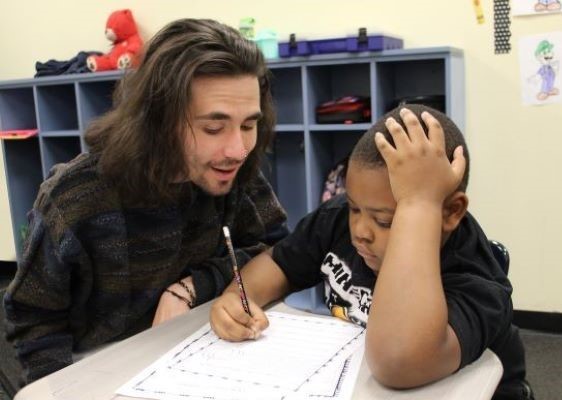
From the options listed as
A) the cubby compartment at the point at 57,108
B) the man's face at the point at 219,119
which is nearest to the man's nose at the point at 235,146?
the man's face at the point at 219,119

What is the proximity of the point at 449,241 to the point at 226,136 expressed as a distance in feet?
1.45

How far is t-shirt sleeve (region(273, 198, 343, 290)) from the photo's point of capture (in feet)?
4.01

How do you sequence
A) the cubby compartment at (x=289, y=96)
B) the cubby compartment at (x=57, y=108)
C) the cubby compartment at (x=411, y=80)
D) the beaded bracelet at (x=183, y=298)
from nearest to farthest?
the beaded bracelet at (x=183, y=298) → the cubby compartment at (x=411, y=80) → the cubby compartment at (x=289, y=96) → the cubby compartment at (x=57, y=108)

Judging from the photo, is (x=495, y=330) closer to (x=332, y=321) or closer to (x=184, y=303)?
(x=332, y=321)

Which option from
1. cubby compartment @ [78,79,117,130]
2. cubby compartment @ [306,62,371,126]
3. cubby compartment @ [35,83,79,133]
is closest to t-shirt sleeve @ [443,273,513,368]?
cubby compartment @ [306,62,371,126]

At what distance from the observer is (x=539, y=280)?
2836mm

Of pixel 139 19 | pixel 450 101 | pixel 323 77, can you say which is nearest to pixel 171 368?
pixel 450 101

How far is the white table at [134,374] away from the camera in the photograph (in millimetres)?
813

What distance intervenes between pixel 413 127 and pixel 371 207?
0.45ft

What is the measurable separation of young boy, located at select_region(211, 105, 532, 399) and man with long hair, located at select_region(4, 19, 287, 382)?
9.9 inches

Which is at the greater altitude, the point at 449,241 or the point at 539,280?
the point at 449,241

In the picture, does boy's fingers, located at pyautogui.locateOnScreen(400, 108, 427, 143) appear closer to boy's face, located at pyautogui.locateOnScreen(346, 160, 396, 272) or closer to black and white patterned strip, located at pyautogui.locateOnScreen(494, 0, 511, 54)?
boy's face, located at pyautogui.locateOnScreen(346, 160, 396, 272)

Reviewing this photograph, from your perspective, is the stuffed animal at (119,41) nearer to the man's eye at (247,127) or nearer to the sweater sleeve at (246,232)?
the sweater sleeve at (246,232)

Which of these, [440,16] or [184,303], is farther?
[440,16]
